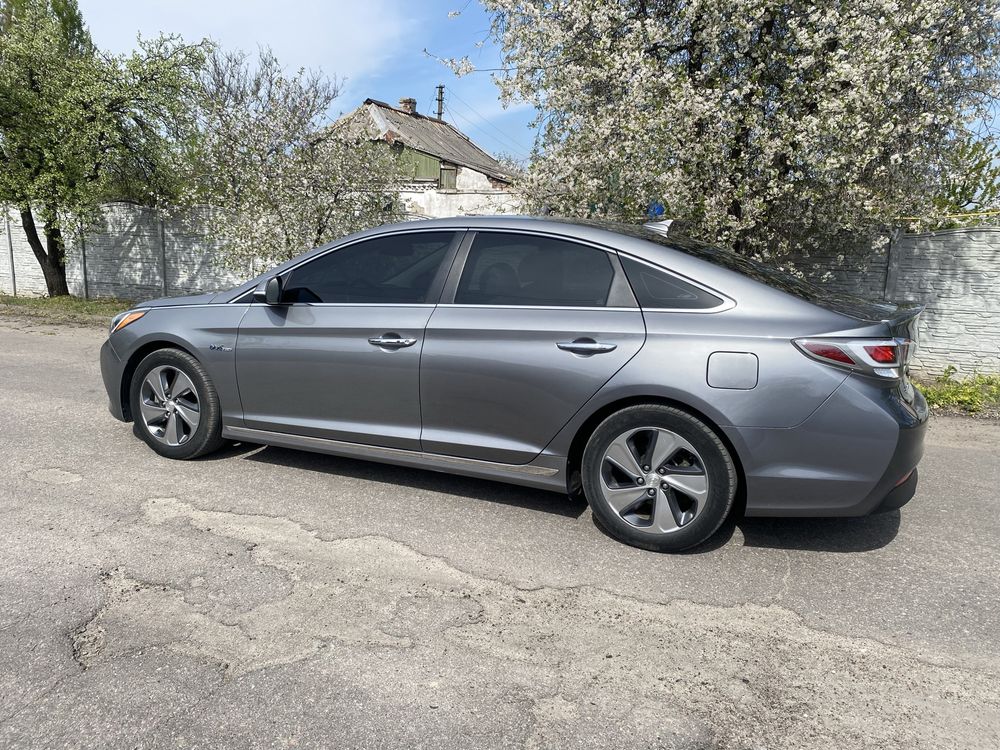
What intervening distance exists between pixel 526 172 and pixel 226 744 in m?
7.93

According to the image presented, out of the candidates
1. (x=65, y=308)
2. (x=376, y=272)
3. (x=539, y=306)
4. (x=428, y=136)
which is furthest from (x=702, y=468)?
(x=428, y=136)

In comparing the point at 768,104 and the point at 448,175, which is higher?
the point at 448,175

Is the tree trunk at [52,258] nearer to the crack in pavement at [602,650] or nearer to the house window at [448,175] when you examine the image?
the crack in pavement at [602,650]

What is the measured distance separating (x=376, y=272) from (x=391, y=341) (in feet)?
1.74

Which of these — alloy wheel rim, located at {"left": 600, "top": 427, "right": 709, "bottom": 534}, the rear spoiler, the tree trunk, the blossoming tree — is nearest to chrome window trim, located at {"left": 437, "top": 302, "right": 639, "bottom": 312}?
alloy wheel rim, located at {"left": 600, "top": 427, "right": 709, "bottom": 534}

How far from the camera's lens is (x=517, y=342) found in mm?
3908

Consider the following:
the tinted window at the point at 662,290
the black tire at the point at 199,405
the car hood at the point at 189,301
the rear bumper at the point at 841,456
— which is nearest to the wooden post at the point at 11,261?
the car hood at the point at 189,301

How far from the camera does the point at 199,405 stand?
4.86 metres

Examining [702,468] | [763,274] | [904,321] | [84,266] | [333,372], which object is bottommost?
[702,468]

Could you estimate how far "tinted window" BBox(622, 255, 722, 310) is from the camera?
3.65 meters

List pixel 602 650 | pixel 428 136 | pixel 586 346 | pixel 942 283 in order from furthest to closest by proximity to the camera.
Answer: pixel 428 136 < pixel 942 283 < pixel 586 346 < pixel 602 650

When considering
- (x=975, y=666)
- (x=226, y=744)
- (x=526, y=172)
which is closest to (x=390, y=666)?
(x=226, y=744)

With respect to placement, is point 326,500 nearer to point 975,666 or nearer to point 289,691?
point 289,691

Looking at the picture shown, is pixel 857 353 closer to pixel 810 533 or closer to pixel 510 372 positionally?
pixel 810 533
